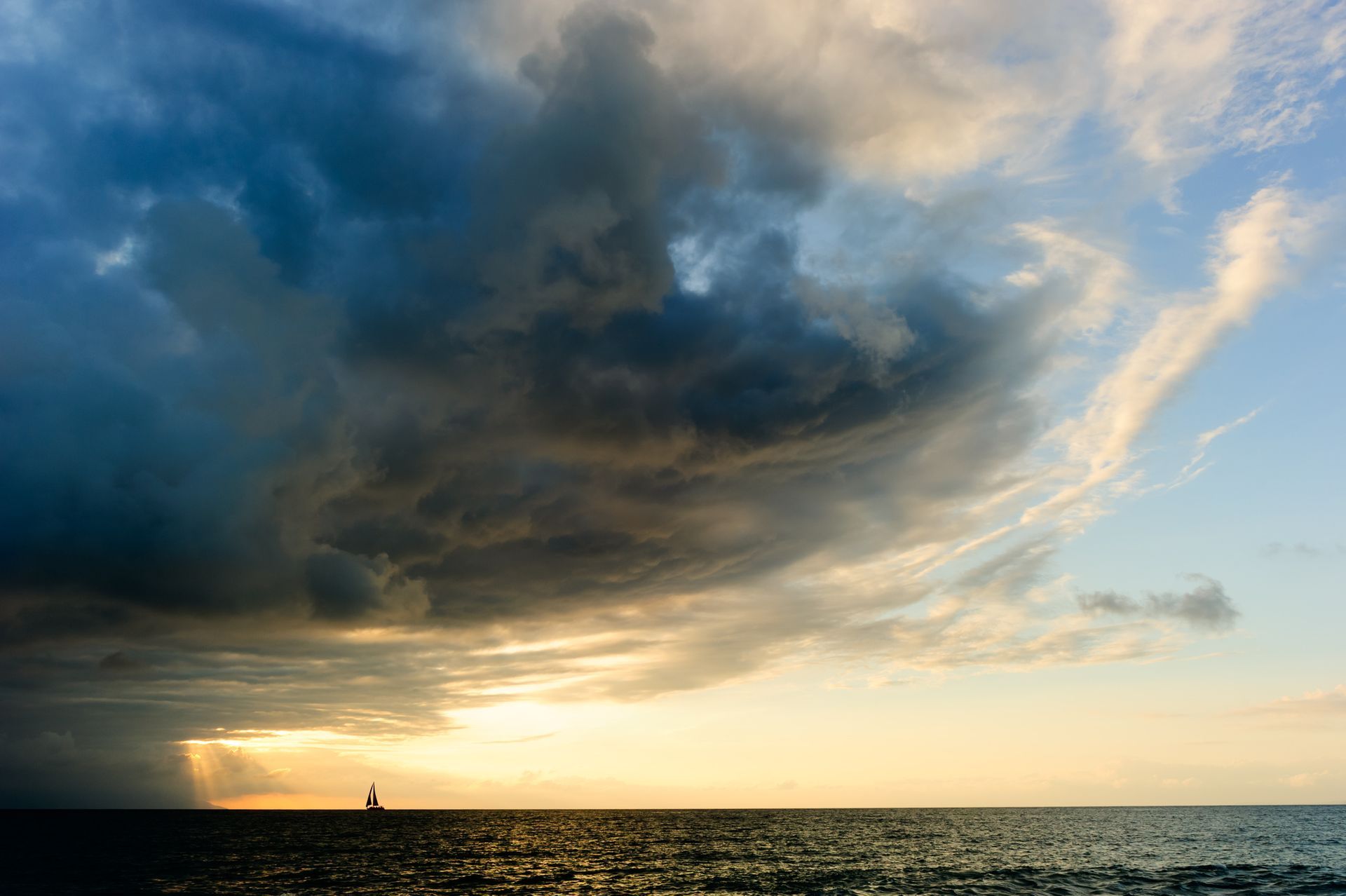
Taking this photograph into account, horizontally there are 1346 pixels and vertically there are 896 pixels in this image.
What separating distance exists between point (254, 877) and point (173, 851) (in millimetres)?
62567

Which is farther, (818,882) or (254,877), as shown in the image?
(254,877)

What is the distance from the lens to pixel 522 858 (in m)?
123

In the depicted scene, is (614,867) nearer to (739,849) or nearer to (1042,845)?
(739,849)

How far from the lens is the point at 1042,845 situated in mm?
129375

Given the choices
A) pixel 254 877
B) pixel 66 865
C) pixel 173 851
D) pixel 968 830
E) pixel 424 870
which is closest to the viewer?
pixel 254 877

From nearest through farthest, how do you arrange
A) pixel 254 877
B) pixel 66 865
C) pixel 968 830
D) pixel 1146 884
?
1. pixel 1146 884
2. pixel 254 877
3. pixel 66 865
4. pixel 968 830

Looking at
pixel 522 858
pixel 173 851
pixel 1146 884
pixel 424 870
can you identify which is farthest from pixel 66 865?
pixel 1146 884

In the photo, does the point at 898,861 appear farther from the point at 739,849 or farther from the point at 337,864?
the point at 337,864

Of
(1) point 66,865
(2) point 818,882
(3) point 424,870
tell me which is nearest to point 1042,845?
(2) point 818,882

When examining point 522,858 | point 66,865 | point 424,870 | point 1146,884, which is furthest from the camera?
point 522,858

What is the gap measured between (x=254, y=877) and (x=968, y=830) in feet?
494

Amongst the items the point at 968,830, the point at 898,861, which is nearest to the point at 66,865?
the point at 898,861

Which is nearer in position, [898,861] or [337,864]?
[898,861]

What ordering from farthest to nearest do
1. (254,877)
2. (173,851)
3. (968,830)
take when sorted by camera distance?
(968,830) < (173,851) < (254,877)
